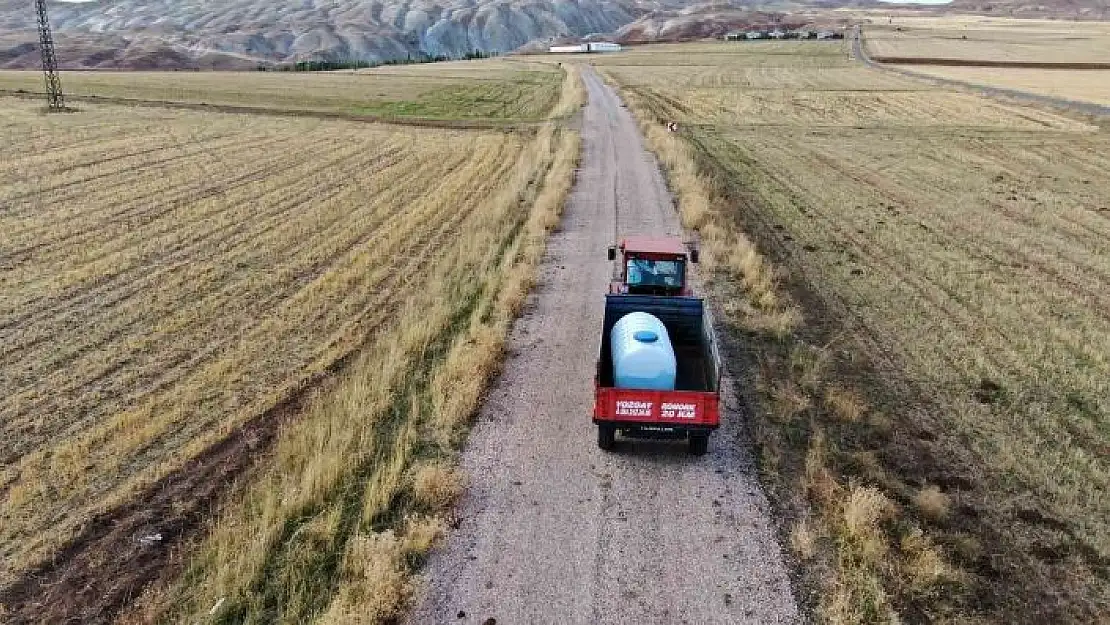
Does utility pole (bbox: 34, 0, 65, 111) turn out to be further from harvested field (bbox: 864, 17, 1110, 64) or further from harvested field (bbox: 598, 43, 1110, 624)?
harvested field (bbox: 864, 17, 1110, 64)

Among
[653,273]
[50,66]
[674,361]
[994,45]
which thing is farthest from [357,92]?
[994,45]

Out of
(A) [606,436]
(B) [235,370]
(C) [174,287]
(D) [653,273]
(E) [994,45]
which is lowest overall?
(A) [606,436]

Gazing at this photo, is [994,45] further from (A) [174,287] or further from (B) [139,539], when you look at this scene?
(B) [139,539]

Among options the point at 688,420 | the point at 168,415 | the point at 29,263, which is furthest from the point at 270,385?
the point at 29,263

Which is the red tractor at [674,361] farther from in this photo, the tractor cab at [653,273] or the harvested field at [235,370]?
the harvested field at [235,370]

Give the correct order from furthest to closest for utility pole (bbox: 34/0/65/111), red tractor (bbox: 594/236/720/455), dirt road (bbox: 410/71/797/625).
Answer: utility pole (bbox: 34/0/65/111) → red tractor (bbox: 594/236/720/455) → dirt road (bbox: 410/71/797/625)

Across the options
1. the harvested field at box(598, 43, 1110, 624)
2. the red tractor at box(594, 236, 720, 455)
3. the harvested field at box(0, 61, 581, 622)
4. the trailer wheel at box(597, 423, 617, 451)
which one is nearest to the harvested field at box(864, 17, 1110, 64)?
the harvested field at box(598, 43, 1110, 624)

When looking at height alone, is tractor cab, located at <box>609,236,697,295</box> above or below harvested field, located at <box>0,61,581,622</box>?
above
